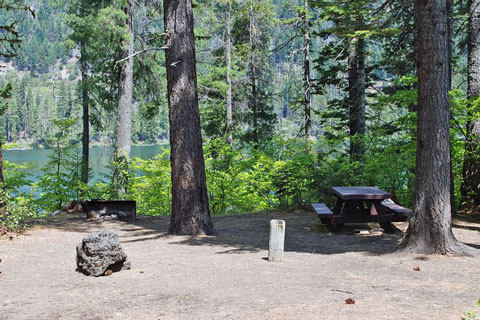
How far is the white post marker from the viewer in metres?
6.46

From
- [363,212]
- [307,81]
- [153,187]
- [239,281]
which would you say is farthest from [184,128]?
[307,81]

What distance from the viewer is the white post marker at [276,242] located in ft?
21.2

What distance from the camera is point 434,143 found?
6.56m

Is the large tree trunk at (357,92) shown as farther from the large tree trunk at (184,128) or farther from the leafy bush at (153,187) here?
the large tree trunk at (184,128)

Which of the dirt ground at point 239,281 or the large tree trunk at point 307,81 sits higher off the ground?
the large tree trunk at point 307,81

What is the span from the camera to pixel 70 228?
984cm

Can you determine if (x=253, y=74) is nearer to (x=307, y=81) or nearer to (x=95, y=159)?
(x=307, y=81)

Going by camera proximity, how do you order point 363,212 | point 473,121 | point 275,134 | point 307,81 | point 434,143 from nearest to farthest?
point 434,143
point 363,212
point 473,121
point 275,134
point 307,81

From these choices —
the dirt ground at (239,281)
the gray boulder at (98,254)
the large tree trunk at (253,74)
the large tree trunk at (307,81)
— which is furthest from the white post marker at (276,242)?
the large tree trunk at (253,74)


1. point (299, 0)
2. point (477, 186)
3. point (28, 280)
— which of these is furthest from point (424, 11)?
point (299, 0)

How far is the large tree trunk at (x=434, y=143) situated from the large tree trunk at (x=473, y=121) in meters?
4.61

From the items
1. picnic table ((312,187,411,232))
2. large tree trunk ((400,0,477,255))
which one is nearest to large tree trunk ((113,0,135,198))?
picnic table ((312,187,411,232))

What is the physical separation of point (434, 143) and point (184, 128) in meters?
4.44

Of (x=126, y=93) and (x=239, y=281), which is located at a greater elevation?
(x=126, y=93)
